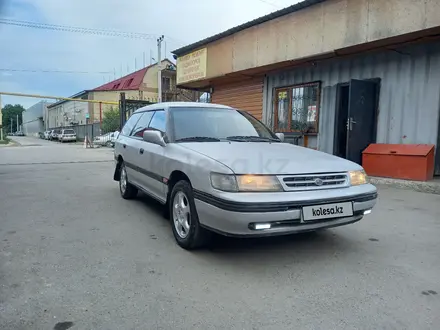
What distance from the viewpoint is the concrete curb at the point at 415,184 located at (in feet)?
21.1

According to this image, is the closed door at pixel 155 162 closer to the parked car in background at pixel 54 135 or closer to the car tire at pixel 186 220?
the car tire at pixel 186 220

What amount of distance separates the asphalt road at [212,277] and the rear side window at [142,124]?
1.24 metres

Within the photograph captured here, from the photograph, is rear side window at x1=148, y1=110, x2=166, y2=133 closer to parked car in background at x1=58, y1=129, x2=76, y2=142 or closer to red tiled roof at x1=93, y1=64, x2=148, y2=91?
red tiled roof at x1=93, y1=64, x2=148, y2=91

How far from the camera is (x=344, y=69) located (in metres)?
8.71

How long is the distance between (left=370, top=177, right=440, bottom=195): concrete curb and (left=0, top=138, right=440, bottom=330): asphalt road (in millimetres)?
2017

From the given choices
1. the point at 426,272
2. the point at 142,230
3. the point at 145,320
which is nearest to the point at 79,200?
the point at 142,230

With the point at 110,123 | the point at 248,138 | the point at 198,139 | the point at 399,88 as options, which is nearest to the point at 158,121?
the point at 198,139

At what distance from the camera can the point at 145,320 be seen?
219cm

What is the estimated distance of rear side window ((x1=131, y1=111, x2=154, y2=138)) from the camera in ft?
16.1

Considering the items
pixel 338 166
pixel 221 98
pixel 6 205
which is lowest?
pixel 6 205

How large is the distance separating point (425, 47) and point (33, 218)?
793 cm

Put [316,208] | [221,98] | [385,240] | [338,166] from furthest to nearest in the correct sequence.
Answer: [221,98] → [385,240] → [338,166] → [316,208]

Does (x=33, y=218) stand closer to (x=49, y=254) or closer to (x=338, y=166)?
(x=49, y=254)

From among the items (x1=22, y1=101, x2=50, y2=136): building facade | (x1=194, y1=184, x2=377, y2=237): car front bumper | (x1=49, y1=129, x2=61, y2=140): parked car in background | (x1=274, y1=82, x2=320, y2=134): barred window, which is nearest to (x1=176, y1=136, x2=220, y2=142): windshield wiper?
(x1=194, y1=184, x2=377, y2=237): car front bumper
